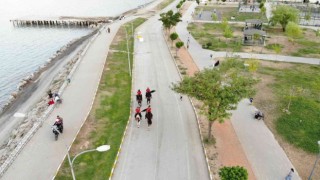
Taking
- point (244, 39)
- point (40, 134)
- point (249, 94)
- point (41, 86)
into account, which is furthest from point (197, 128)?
point (244, 39)

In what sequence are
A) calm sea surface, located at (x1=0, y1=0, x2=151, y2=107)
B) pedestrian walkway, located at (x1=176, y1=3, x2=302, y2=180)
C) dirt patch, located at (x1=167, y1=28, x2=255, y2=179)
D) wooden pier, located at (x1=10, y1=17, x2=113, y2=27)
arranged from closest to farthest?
pedestrian walkway, located at (x1=176, y1=3, x2=302, y2=180)
dirt patch, located at (x1=167, y1=28, x2=255, y2=179)
calm sea surface, located at (x1=0, y1=0, x2=151, y2=107)
wooden pier, located at (x1=10, y1=17, x2=113, y2=27)

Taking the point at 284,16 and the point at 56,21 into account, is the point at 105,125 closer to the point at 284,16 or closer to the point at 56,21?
the point at 284,16

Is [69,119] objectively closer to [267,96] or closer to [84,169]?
[84,169]

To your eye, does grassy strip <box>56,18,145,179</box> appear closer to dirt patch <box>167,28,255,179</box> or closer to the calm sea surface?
dirt patch <box>167,28,255,179</box>

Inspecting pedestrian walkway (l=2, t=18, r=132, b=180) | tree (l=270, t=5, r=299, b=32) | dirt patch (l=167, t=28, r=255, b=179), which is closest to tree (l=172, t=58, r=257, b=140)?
dirt patch (l=167, t=28, r=255, b=179)

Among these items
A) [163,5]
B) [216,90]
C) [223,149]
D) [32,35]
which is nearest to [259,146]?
[223,149]

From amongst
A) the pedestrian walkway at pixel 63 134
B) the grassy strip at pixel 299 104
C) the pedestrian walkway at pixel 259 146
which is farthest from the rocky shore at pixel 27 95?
the grassy strip at pixel 299 104

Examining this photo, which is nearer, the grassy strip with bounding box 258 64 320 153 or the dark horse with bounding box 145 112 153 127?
the dark horse with bounding box 145 112 153 127
